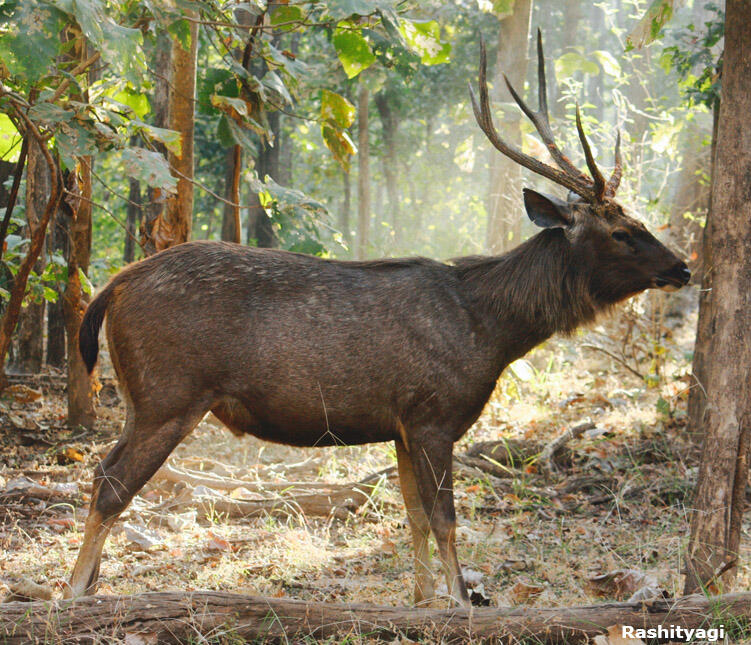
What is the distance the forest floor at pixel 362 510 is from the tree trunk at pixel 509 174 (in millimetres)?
2724

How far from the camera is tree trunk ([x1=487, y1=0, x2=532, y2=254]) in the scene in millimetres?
10398

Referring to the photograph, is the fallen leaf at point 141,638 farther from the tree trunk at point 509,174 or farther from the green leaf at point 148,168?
the tree trunk at point 509,174

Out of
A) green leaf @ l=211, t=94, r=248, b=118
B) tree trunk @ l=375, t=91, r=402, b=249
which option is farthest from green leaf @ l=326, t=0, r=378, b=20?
tree trunk @ l=375, t=91, r=402, b=249

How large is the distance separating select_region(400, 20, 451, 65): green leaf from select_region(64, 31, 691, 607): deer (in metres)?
1.13

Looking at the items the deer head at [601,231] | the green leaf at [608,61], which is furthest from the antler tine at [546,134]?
the green leaf at [608,61]

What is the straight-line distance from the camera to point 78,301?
6551 millimetres

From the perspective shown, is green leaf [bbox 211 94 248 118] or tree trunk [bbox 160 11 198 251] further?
tree trunk [bbox 160 11 198 251]

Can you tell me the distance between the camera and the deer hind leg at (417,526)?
4342mm

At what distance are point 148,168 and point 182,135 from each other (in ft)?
5.66

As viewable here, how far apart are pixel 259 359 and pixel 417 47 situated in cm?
264

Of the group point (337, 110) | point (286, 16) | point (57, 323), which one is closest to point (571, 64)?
point (337, 110)

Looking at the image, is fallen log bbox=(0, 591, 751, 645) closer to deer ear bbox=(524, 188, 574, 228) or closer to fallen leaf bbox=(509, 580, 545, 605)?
fallen leaf bbox=(509, 580, 545, 605)

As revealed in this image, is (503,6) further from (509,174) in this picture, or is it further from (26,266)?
(26,266)

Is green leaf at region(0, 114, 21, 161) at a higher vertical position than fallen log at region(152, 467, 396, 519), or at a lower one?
higher
